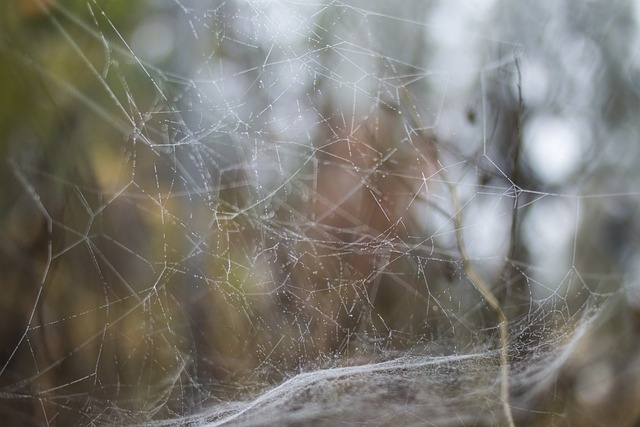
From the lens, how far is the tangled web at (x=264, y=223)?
0.48 meters

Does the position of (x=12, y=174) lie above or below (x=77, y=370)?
above

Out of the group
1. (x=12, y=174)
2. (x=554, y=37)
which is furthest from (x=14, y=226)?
(x=554, y=37)

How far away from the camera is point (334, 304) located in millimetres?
497

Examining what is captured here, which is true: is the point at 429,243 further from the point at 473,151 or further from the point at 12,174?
the point at 12,174

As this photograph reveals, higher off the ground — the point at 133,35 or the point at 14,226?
the point at 133,35

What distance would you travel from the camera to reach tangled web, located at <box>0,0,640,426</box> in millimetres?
476

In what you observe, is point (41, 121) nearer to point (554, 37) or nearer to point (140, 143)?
point (140, 143)

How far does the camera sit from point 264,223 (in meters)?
0.49

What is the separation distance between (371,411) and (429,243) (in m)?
0.17

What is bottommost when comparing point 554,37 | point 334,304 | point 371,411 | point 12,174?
point 371,411

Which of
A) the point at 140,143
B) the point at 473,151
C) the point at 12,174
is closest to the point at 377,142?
the point at 473,151

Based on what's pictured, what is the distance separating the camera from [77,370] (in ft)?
1.59

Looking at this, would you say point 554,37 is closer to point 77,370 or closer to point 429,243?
point 429,243

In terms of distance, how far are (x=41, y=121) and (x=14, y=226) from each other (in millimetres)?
98
